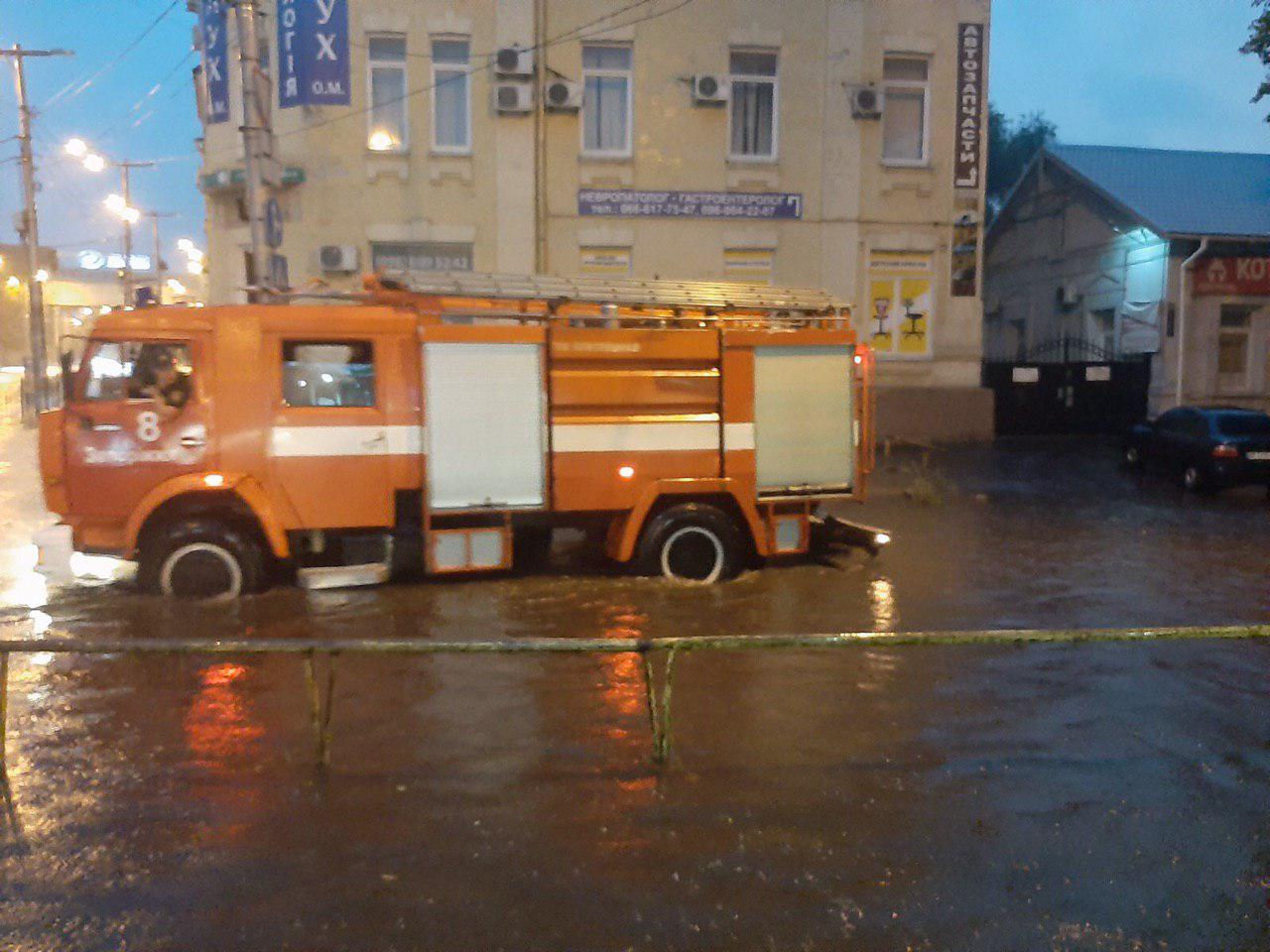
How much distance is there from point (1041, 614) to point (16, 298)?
Answer: 259 feet

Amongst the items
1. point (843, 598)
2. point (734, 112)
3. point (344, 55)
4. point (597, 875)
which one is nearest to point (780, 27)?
point (734, 112)

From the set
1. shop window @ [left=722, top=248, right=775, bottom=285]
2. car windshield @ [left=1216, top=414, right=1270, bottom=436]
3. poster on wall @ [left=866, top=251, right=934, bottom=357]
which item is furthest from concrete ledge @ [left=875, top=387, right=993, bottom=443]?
car windshield @ [left=1216, top=414, right=1270, bottom=436]

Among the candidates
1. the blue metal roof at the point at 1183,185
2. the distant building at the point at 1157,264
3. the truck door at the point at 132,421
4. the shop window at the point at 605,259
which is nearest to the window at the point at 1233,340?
the distant building at the point at 1157,264

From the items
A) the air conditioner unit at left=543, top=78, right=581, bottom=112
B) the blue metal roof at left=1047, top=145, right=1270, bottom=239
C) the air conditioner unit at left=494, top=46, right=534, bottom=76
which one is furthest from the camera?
the blue metal roof at left=1047, top=145, right=1270, bottom=239

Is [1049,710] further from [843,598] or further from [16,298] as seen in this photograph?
[16,298]

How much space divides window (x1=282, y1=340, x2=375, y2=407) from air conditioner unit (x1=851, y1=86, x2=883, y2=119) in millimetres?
15198

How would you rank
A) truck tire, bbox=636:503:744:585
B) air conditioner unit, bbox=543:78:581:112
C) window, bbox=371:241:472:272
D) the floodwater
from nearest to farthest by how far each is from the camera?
the floodwater < truck tire, bbox=636:503:744:585 < air conditioner unit, bbox=543:78:581:112 < window, bbox=371:241:472:272

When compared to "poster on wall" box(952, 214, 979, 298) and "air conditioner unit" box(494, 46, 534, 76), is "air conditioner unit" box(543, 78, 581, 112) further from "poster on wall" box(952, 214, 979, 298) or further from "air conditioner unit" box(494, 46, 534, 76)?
"poster on wall" box(952, 214, 979, 298)

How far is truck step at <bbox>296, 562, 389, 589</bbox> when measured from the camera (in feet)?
30.9

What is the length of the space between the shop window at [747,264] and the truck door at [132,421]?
14151mm

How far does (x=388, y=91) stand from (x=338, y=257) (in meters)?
3.43

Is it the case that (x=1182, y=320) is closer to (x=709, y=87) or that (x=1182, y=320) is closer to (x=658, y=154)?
(x=709, y=87)

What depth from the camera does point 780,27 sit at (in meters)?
21.3

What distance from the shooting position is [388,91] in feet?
68.4
